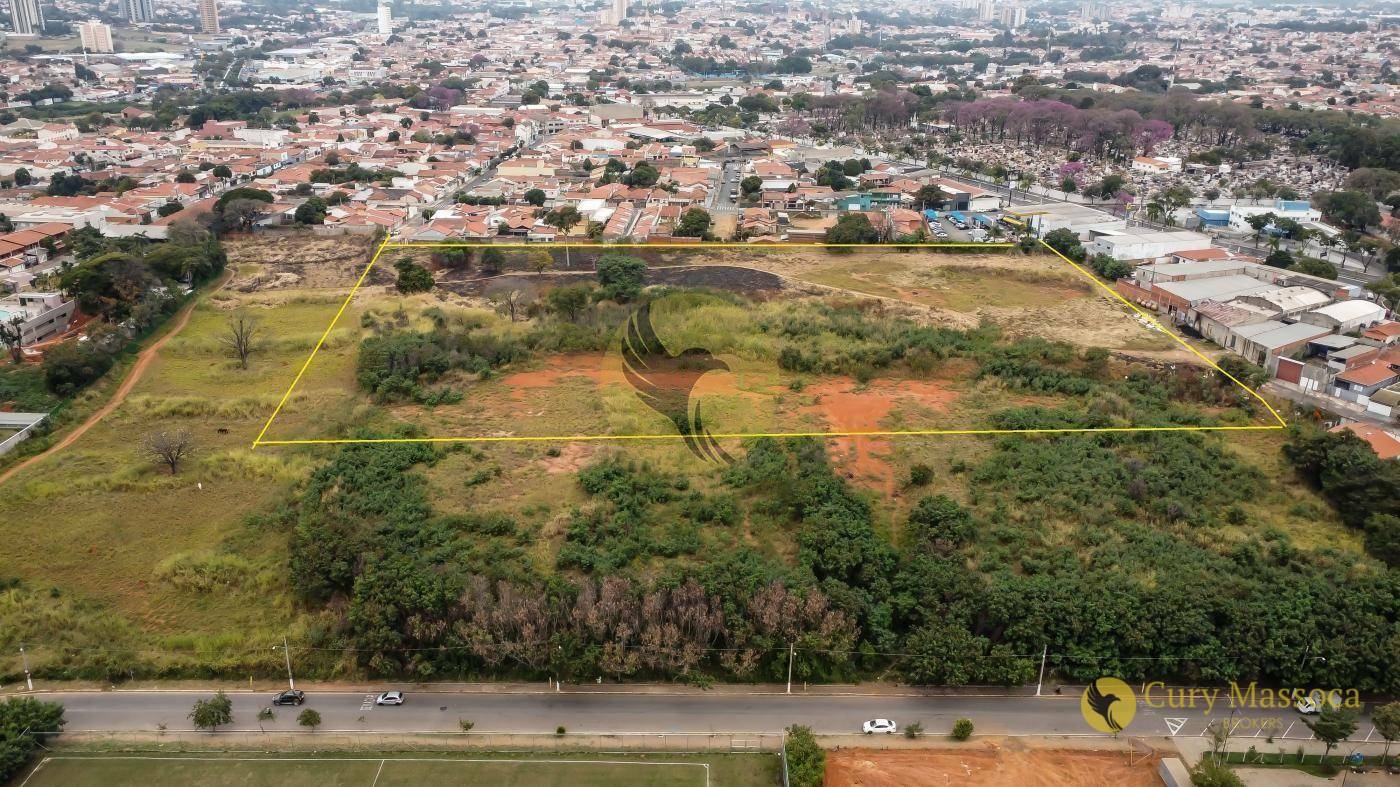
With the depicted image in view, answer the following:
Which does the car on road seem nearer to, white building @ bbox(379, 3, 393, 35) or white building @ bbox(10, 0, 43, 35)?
white building @ bbox(10, 0, 43, 35)

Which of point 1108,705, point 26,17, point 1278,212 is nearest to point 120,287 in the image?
point 1108,705

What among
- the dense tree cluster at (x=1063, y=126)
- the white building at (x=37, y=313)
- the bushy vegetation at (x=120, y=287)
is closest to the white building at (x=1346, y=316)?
the dense tree cluster at (x=1063, y=126)

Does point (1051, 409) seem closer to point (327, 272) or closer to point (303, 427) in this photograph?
point (303, 427)

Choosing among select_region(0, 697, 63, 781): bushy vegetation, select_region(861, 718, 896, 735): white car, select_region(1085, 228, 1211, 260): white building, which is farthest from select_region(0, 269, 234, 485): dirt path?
select_region(1085, 228, 1211, 260): white building

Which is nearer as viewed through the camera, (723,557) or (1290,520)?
(723,557)

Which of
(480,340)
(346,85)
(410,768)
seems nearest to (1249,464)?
(410,768)

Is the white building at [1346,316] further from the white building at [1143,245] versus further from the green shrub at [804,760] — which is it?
the green shrub at [804,760]

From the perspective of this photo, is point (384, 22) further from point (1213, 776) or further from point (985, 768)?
point (1213, 776)
